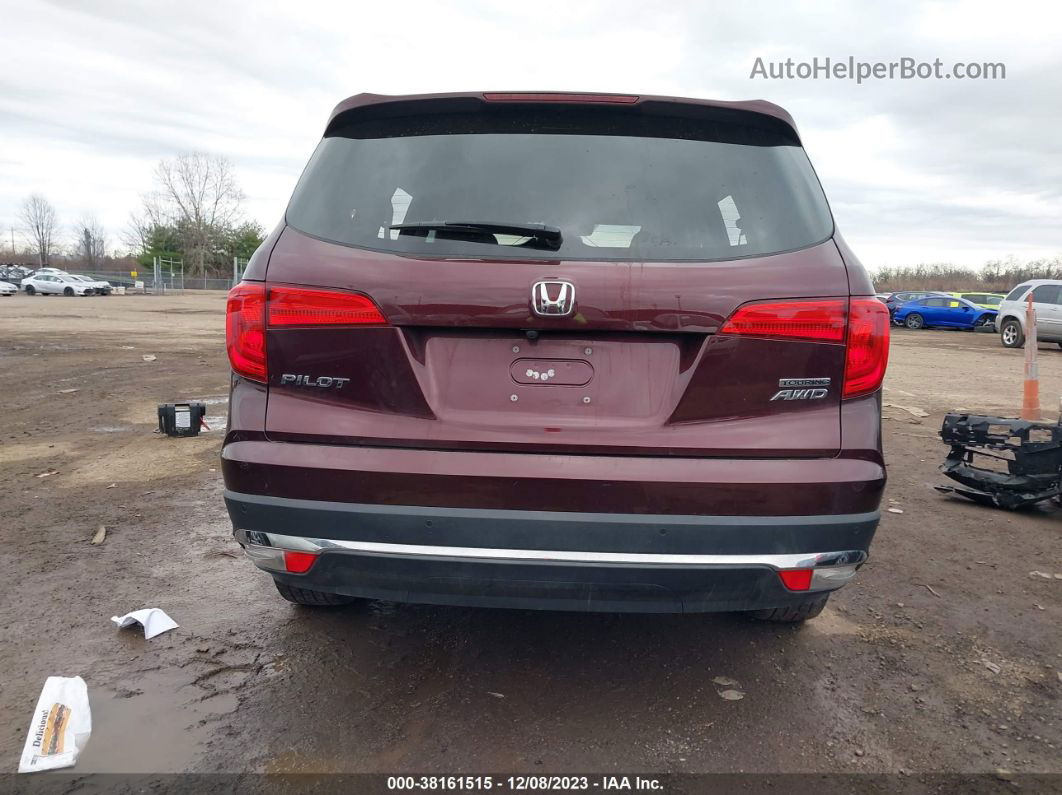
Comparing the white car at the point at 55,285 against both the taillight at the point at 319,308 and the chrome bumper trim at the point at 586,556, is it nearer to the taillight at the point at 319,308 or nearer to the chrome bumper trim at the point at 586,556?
the taillight at the point at 319,308

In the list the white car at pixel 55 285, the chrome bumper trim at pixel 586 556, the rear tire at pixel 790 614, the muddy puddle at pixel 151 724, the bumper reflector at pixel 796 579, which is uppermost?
the white car at pixel 55 285

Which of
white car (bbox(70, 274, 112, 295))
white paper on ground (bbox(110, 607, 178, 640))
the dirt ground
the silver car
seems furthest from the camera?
white car (bbox(70, 274, 112, 295))

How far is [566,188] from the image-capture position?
2342 mm

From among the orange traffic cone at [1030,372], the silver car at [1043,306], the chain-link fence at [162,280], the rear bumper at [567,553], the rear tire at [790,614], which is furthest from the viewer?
the chain-link fence at [162,280]

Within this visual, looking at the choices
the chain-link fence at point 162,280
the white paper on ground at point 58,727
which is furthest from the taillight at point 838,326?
the chain-link fence at point 162,280

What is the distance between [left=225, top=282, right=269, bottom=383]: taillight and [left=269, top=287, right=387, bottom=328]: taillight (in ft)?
0.15

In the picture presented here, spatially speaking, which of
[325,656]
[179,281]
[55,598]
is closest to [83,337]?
[55,598]

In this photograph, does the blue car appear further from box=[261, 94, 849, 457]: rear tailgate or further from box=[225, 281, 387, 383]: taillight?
box=[225, 281, 387, 383]: taillight

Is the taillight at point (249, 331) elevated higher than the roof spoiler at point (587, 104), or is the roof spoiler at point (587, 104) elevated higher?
the roof spoiler at point (587, 104)

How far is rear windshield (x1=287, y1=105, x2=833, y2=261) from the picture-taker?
2.25 m

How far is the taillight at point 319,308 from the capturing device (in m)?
2.22

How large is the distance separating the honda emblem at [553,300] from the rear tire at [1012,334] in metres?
22.1

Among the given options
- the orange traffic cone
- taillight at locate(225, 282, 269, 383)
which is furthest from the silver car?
taillight at locate(225, 282, 269, 383)

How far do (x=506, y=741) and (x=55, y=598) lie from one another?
225 cm
